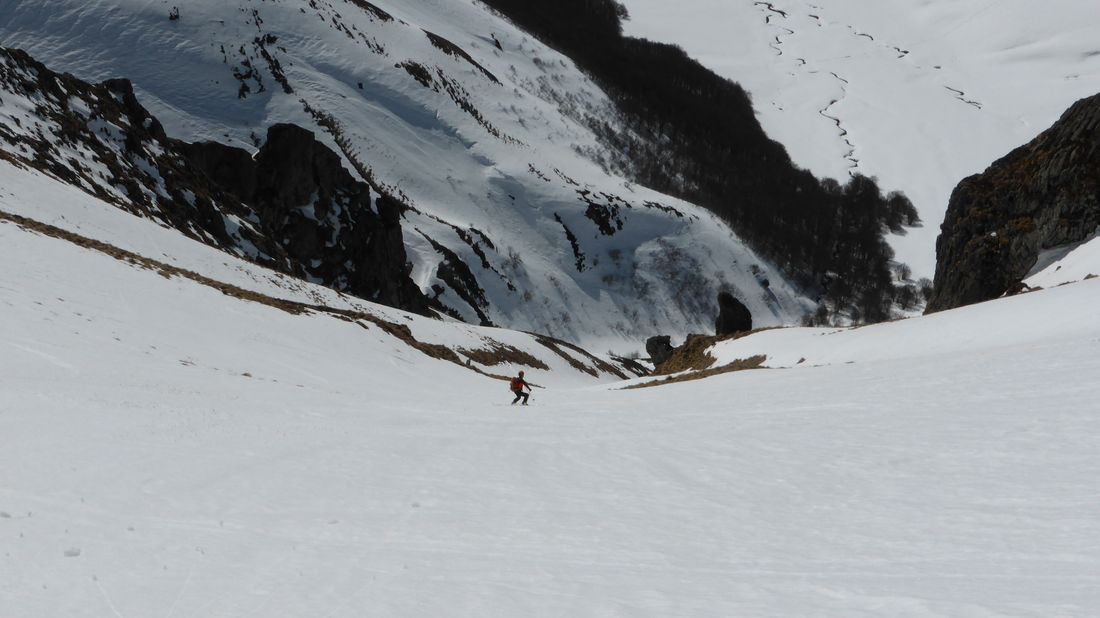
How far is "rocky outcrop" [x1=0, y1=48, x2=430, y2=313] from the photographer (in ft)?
116

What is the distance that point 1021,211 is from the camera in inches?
1215

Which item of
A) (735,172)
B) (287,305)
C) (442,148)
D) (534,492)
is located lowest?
(287,305)

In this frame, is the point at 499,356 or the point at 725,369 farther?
the point at 499,356

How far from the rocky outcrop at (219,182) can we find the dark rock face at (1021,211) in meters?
38.9

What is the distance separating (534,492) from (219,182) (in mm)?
56753

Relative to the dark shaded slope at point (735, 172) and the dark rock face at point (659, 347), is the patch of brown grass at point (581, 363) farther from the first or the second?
the dark shaded slope at point (735, 172)

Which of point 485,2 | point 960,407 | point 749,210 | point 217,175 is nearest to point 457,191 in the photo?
point 217,175

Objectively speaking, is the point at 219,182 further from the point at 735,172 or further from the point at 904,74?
the point at 904,74

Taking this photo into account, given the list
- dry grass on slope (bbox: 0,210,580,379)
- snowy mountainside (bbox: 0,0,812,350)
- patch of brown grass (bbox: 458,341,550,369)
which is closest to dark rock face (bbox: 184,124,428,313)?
snowy mountainside (bbox: 0,0,812,350)

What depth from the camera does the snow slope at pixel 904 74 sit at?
120312 mm

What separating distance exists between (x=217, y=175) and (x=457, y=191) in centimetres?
2562

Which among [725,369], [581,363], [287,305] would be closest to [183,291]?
[287,305]

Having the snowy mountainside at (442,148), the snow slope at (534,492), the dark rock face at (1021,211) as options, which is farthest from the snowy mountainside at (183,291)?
the snowy mountainside at (442,148)

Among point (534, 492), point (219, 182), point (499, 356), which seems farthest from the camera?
point (219, 182)
